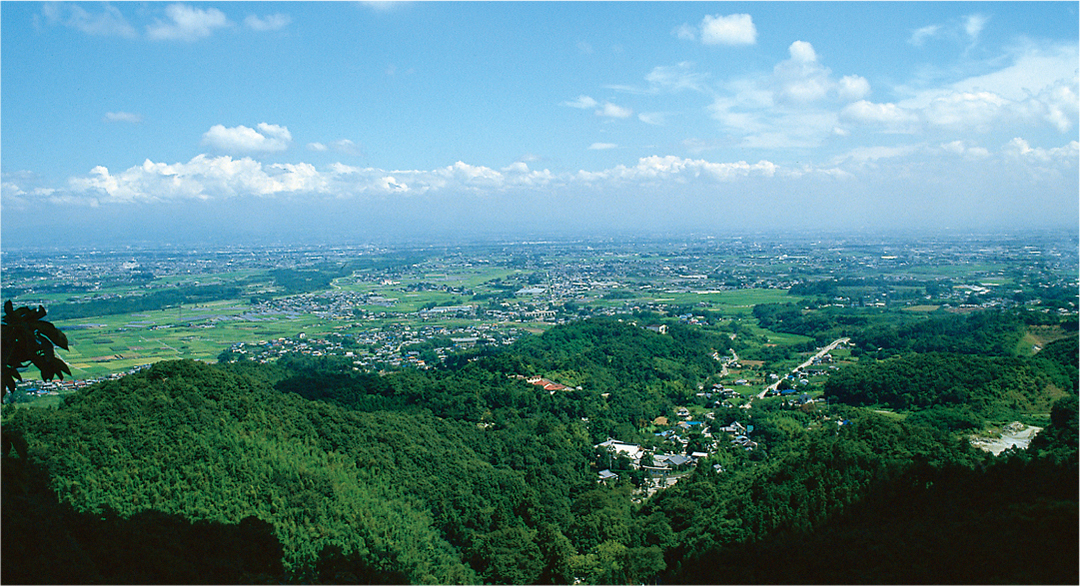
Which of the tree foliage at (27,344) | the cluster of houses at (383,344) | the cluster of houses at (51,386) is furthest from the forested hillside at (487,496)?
the cluster of houses at (383,344)

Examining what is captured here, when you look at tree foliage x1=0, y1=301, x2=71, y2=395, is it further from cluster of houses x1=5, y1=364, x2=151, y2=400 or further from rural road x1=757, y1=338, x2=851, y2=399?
rural road x1=757, y1=338, x2=851, y2=399

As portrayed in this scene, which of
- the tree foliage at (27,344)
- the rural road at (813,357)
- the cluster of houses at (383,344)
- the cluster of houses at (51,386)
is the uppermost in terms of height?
the tree foliage at (27,344)

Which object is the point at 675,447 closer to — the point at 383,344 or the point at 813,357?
the point at 813,357

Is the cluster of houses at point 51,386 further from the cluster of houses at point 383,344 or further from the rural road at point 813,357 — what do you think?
the rural road at point 813,357

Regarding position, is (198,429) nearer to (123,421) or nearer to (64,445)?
(123,421)

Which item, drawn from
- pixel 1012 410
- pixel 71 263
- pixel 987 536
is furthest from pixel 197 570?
pixel 71 263

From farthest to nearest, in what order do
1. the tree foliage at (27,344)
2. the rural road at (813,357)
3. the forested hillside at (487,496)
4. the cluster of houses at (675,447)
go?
the rural road at (813,357) < the cluster of houses at (675,447) < the forested hillside at (487,496) < the tree foliage at (27,344)

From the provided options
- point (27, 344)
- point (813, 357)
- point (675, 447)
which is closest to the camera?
point (27, 344)

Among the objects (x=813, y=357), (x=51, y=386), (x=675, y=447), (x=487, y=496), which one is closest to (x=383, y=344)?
(x=51, y=386)
